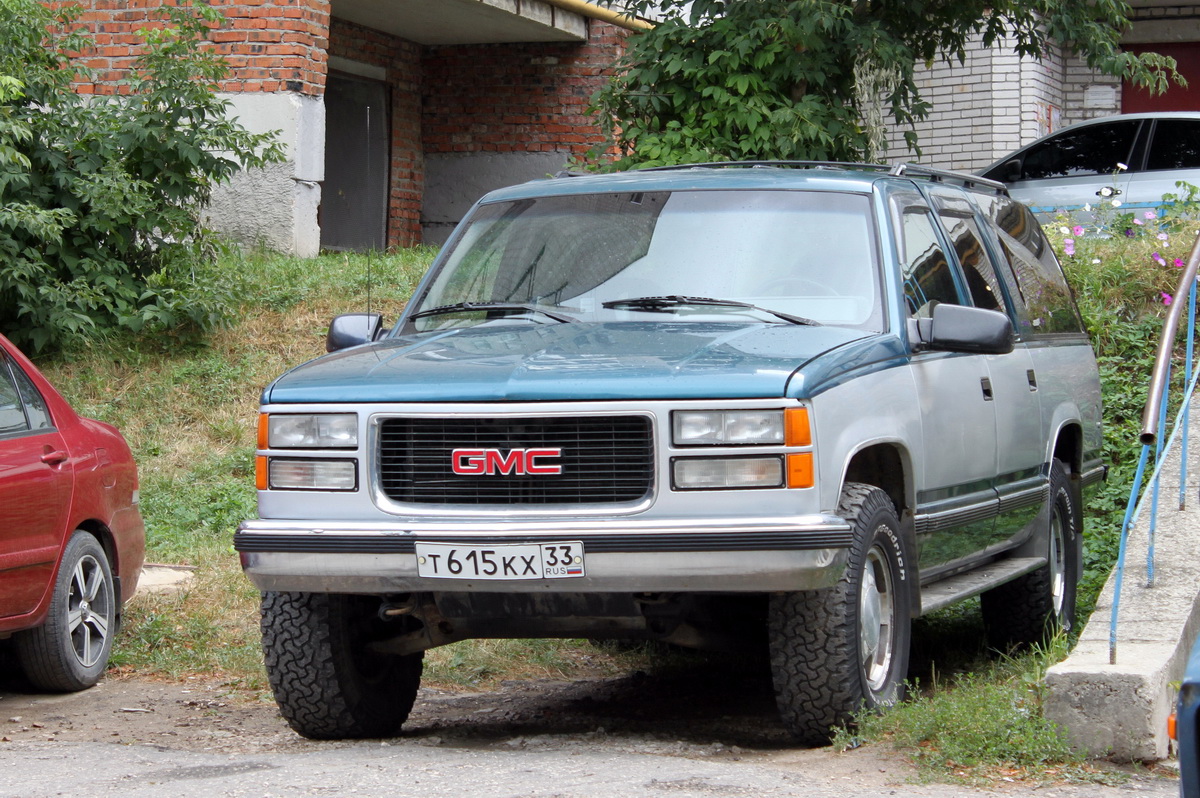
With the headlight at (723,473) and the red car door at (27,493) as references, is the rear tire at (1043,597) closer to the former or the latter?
the headlight at (723,473)

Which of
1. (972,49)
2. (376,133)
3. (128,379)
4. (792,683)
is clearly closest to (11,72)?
(128,379)

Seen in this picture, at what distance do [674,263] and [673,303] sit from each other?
0.23 meters

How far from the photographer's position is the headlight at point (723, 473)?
448cm

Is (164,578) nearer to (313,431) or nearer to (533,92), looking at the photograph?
(313,431)

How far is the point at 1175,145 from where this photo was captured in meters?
13.7

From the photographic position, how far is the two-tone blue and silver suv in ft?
14.8

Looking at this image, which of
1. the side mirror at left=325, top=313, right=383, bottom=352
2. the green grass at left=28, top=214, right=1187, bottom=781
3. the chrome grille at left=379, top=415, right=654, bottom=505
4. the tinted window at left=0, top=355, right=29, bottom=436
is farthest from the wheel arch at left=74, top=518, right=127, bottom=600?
the chrome grille at left=379, top=415, right=654, bottom=505

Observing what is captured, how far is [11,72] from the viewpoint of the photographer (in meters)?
11.1

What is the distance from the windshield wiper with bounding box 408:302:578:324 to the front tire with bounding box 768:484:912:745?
123 centimetres

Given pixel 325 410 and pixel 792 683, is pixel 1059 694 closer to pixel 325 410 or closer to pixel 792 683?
pixel 792 683

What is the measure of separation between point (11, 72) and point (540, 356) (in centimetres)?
769

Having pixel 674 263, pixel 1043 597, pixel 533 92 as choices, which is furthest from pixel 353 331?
pixel 533 92

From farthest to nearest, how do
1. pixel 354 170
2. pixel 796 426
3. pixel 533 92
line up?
1. pixel 354 170
2. pixel 533 92
3. pixel 796 426

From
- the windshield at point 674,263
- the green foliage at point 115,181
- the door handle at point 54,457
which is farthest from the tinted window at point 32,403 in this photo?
the green foliage at point 115,181
